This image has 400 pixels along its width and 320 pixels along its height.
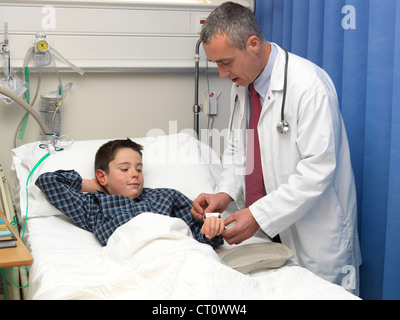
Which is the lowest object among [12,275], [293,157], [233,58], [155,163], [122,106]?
[12,275]

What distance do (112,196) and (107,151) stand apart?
31cm

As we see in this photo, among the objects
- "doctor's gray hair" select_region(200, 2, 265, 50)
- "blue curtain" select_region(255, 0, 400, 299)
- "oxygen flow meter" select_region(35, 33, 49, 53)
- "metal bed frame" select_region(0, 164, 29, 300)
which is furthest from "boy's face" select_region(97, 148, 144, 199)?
"blue curtain" select_region(255, 0, 400, 299)

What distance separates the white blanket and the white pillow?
613mm

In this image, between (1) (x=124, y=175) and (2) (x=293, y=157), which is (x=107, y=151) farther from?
(2) (x=293, y=157)

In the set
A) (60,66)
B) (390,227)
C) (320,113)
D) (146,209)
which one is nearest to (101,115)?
(60,66)

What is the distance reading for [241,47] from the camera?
1.96 meters

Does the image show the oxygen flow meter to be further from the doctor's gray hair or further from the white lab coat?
the white lab coat

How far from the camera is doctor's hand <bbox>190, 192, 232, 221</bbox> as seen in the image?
82.8 inches

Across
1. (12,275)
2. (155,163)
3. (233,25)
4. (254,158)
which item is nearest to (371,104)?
(254,158)

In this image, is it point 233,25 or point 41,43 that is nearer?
point 233,25

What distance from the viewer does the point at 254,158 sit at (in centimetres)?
221

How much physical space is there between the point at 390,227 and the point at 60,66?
1.81 metres

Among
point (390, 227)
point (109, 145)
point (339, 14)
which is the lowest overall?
point (390, 227)

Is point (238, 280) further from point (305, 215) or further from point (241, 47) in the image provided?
point (241, 47)
